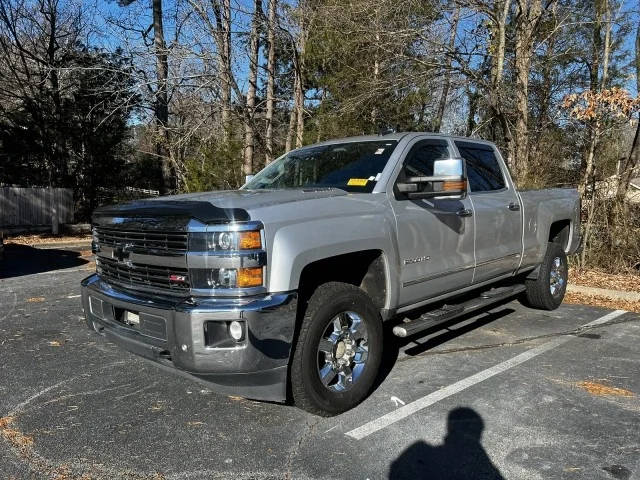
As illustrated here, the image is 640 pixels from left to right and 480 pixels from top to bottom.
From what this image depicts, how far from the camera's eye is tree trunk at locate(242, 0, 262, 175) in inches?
559

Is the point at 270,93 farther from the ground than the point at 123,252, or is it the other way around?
the point at 270,93

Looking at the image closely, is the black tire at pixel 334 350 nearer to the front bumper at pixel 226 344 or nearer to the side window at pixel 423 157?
the front bumper at pixel 226 344

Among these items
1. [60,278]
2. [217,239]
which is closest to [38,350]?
[217,239]

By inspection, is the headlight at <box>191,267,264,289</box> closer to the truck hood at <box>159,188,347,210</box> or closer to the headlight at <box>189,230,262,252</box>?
the headlight at <box>189,230,262,252</box>

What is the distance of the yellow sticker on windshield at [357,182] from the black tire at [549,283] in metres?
3.18

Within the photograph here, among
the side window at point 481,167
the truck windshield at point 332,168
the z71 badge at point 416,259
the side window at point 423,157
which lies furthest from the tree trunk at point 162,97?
the z71 badge at point 416,259

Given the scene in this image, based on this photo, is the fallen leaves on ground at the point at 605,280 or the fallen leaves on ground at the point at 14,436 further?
the fallen leaves on ground at the point at 605,280

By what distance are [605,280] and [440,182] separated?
5.77 m

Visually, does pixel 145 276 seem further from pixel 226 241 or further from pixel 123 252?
pixel 226 241

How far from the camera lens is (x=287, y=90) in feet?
62.5

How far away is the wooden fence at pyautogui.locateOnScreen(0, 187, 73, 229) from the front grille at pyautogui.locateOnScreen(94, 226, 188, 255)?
655 inches

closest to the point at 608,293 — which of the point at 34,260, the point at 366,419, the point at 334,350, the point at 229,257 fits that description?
the point at 366,419

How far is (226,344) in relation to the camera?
3156 millimetres

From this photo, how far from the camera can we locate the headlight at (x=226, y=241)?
316cm
